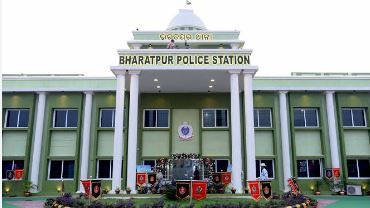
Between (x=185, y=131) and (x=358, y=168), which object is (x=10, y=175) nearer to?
(x=185, y=131)

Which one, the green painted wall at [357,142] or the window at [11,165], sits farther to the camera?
the green painted wall at [357,142]

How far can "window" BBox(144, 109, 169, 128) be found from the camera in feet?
93.1

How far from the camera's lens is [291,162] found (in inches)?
1077

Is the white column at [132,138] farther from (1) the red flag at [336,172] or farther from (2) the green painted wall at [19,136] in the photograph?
(1) the red flag at [336,172]

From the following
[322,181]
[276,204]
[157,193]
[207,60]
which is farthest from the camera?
[322,181]

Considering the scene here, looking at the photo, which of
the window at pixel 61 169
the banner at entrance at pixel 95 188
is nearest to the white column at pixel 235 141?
the banner at entrance at pixel 95 188

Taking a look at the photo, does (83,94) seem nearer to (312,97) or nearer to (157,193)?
(157,193)

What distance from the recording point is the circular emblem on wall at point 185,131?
2800cm

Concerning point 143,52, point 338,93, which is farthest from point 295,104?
point 143,52

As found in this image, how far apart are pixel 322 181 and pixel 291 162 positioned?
2.60 m

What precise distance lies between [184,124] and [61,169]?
10.1m

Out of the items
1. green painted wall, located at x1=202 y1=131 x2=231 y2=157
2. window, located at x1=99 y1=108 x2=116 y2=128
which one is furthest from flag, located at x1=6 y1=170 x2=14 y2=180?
green painted wall, located at x1=202 y1=131 x2=231 y2=157

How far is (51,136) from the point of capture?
92.0 feet

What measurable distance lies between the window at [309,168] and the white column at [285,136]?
44.2 inches
